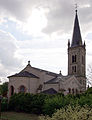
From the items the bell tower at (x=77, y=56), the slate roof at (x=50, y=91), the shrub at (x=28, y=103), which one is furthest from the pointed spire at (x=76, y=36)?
the shrub at (x=28, y=103)

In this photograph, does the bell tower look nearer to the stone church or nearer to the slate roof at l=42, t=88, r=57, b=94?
the stone church

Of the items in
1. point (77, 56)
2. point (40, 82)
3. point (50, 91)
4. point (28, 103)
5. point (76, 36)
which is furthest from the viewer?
point (76, 36)

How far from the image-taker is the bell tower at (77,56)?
5416cm

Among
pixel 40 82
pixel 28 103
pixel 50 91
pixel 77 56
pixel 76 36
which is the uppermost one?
pixel 76 36

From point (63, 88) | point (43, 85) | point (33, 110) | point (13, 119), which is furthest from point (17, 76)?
point (13, 119)

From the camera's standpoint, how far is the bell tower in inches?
2132

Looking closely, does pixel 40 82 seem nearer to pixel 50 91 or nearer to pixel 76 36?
pixel 50 91

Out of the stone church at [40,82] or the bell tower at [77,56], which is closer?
the stone church at [40,82]

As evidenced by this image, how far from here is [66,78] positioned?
38.3 meters

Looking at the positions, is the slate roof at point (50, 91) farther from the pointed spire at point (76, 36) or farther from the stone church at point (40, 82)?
the pointed spire at point (76, 36)

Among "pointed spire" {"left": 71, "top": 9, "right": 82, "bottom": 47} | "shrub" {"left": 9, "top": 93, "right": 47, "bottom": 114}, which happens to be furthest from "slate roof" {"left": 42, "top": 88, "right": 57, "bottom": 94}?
"pointed spire" {"left": 71, "top": 9, "right": 82, "bottom": 47}

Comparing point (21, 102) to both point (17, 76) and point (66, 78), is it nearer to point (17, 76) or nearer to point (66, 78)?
point (17, 76)

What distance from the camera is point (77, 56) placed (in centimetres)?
5459

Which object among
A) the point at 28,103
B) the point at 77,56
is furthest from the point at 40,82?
the point at 77,56
